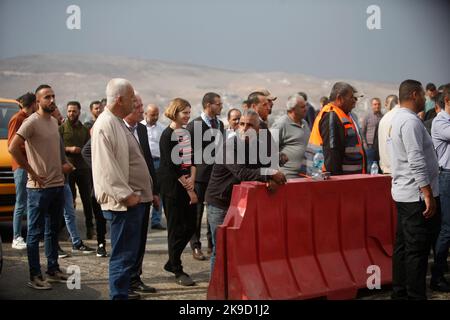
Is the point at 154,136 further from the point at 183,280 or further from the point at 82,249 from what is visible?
the point at 183,280

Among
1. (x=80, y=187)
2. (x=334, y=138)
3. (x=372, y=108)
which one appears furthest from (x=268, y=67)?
(x=334, y=138)

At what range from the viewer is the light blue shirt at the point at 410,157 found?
208 inches

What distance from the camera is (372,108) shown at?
40.1ft

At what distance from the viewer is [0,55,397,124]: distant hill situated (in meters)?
27.8

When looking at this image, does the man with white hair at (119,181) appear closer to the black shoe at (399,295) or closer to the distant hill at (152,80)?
the black shoe at (399,295)

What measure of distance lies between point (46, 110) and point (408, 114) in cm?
381

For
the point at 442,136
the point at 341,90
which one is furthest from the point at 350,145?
the point at 442,136

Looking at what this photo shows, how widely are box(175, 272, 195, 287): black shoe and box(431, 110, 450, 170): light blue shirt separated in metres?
3.12

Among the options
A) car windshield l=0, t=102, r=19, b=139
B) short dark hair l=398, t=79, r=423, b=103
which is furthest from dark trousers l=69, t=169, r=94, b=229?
short dark hair l=398, t=79, r=423, b=103

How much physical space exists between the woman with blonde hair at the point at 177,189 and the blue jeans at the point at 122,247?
5.26 ft

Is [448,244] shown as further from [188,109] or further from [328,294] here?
[188,109]

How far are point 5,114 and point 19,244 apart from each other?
2853 mm

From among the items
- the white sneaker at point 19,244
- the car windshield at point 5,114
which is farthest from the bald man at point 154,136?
the white sneaker at point 19,244

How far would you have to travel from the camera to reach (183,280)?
21.3 ft
